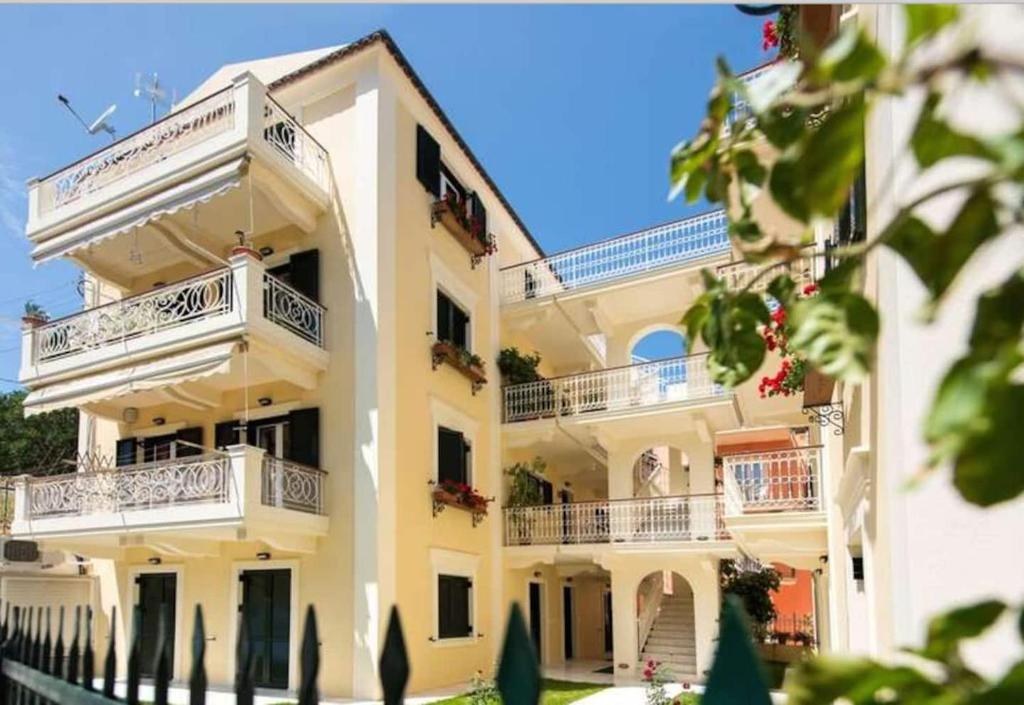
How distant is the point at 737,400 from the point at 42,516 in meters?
12.8

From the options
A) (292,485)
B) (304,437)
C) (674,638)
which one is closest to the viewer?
(292,485)

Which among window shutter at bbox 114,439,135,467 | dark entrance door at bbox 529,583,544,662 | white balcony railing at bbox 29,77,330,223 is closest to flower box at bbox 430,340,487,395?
white balcony railing at bbox 29,77,330,223

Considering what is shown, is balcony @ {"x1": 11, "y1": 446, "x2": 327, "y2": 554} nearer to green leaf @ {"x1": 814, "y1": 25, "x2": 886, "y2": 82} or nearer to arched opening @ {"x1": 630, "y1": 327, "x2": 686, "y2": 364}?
arched opening @ {"x1": 630, "y1": 327, "x2": 686, "y2": 364}

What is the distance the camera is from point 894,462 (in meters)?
2.49

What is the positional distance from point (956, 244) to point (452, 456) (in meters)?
14.5

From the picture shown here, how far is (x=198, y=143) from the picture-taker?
40.6 feet

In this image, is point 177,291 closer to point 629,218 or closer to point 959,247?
Answer: point 629,218

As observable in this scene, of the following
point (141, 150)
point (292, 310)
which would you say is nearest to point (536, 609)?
point (292, 310)

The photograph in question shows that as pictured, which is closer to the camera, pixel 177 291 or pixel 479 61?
pixel 177 291

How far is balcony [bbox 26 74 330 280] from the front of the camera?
470 inches

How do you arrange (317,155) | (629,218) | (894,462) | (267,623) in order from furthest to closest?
(629,218), (317,155), (267,623), (894,462)

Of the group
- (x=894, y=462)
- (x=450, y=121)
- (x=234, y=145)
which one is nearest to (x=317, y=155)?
(x=234, y=145)

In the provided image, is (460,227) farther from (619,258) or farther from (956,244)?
(956,244)

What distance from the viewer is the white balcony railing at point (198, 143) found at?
1188 cm
